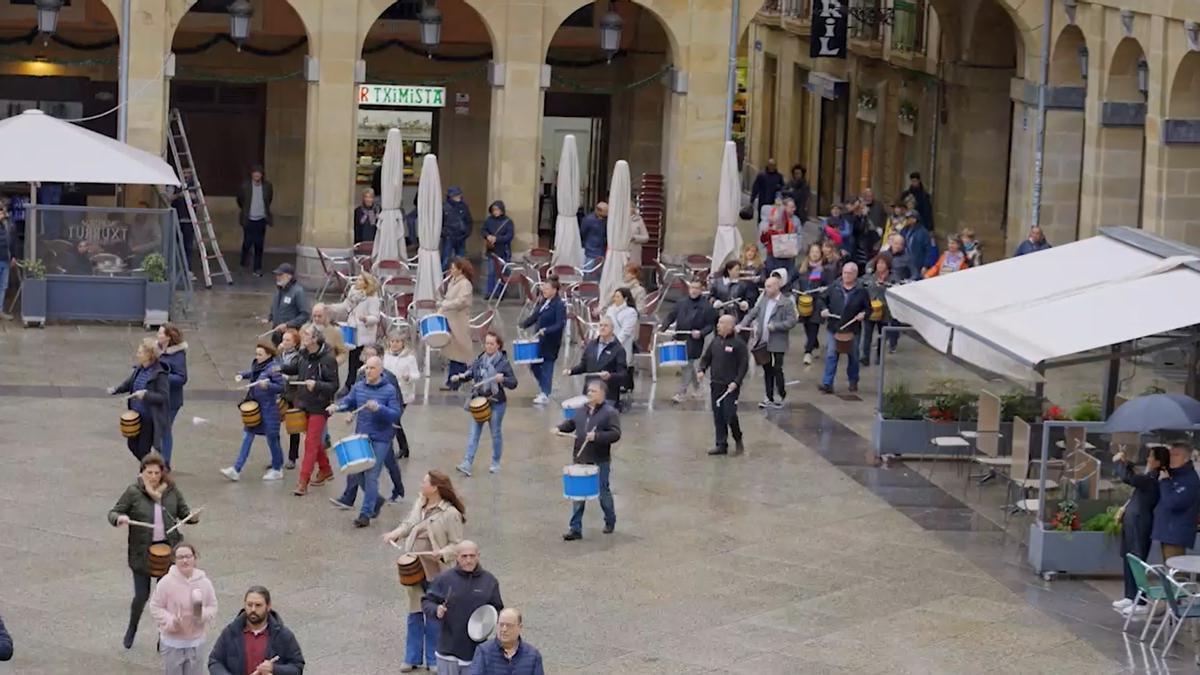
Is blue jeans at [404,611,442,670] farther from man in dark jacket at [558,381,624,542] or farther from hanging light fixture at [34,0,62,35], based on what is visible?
hanging light fixture at [34,0,62,35]

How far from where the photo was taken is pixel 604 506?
853 inches

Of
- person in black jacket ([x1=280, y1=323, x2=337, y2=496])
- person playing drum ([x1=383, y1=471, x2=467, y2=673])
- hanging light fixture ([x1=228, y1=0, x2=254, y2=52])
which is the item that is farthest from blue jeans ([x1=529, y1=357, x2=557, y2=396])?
hanging light fixture ([x1=228, y1=0, x2=254, y2=52])

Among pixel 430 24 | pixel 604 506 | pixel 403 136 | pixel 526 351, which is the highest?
pixel 430 24

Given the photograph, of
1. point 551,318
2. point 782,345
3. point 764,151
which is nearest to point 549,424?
point 551,318

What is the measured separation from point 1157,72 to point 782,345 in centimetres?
801

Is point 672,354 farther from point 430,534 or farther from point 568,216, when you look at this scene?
point 430,534

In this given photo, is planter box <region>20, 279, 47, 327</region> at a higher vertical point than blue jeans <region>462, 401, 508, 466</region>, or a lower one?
higher

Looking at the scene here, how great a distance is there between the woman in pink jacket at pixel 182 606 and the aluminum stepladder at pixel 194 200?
19279mm

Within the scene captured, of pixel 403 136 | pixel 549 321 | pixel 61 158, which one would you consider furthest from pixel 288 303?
pixel 403 136

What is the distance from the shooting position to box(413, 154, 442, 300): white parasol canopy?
30578mm

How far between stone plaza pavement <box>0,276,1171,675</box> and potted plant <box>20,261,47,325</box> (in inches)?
149

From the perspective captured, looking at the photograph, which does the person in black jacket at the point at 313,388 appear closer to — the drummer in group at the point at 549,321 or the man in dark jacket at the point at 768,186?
the drummer in group at the point at 549,321

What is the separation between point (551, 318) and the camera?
2705 centimetres

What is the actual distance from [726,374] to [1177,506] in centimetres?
632
